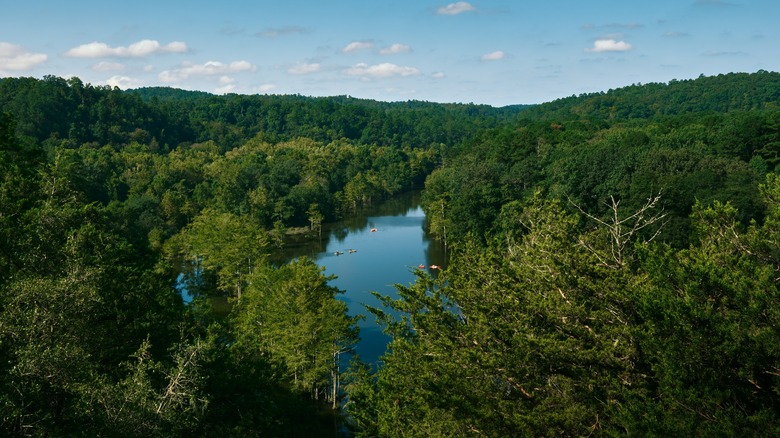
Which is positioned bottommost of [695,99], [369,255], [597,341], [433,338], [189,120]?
[369,255]

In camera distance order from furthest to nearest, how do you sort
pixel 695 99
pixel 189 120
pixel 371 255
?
pixel 695 99
pixel 189 120
pixel 371 255

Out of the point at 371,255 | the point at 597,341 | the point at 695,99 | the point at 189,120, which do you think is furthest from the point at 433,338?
the point at 695,99

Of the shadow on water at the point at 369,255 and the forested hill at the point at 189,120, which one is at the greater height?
the forested hill at the point at 189,120

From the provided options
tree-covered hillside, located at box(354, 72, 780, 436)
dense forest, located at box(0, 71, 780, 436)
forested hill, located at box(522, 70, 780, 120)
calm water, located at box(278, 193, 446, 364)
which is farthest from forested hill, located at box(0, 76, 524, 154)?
tree-covered hillside, located at box(354, 72, 780, 436)

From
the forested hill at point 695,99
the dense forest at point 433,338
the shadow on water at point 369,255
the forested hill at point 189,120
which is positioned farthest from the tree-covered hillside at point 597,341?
the forested hill at point 695,99

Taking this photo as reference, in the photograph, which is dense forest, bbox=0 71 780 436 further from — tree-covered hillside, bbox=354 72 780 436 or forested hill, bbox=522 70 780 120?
forested hill, bbox=522 70 780 120

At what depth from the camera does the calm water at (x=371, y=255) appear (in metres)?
35.9

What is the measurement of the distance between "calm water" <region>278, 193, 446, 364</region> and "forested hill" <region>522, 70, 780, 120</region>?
249ft

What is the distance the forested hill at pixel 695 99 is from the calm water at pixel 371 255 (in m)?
76.0

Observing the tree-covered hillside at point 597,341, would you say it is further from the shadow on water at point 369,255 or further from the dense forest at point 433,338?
the shadow on water at point 369,255

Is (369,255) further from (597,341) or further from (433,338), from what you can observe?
(597,341)

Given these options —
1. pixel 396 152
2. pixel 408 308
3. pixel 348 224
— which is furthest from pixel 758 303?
pixel 396 152

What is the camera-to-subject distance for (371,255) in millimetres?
54688

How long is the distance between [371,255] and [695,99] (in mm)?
128157
